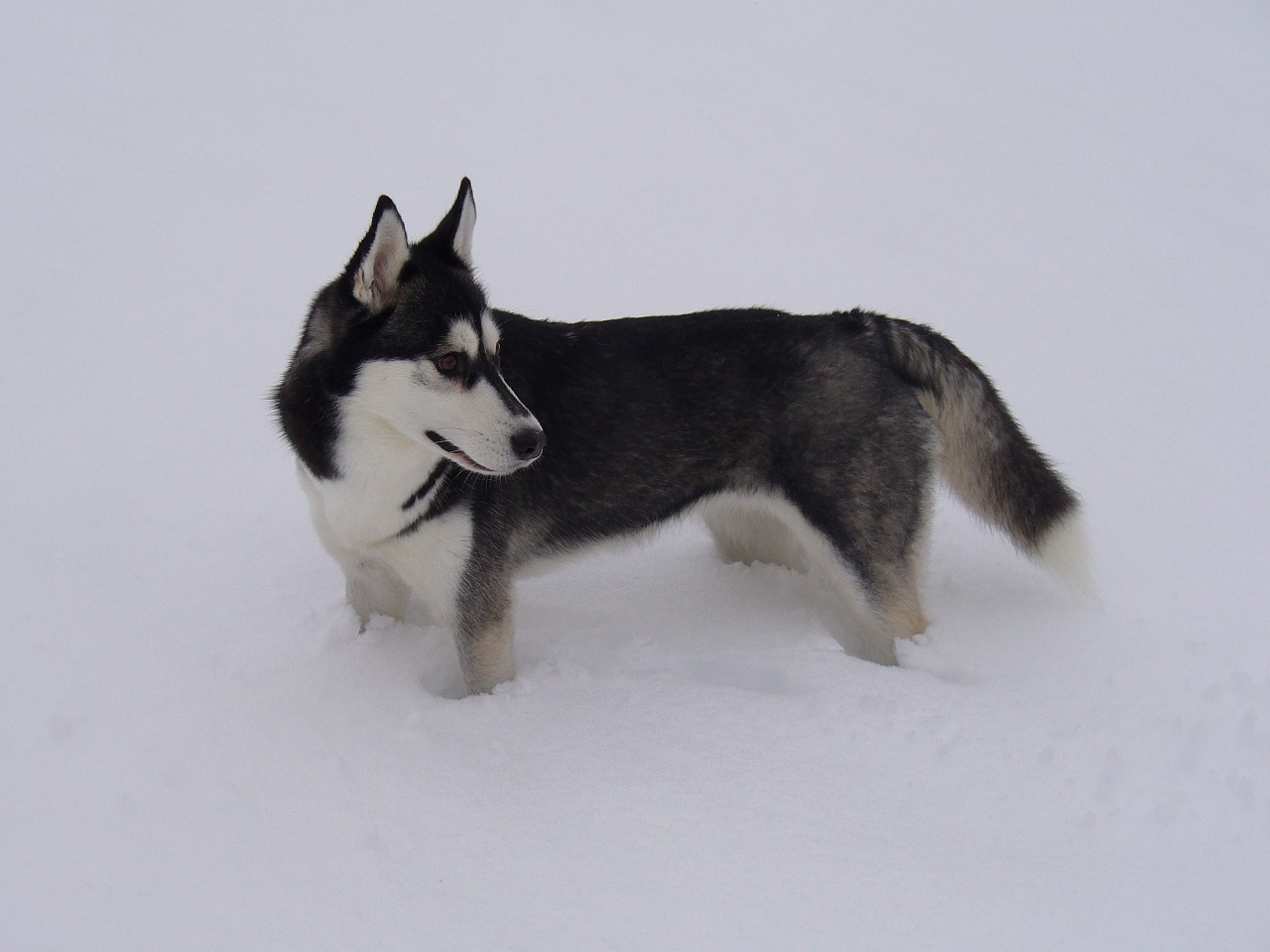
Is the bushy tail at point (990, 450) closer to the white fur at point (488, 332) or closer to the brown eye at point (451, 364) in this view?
the white fur at point (488, 332)

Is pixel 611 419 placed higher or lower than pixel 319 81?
lower

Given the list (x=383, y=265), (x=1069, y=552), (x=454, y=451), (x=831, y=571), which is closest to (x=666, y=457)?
(x=831, y=571)

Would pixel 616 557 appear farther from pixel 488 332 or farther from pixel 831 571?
pixel 488 332

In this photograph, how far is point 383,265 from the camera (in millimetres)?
3287

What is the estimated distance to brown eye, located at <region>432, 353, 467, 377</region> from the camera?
10.8 ft

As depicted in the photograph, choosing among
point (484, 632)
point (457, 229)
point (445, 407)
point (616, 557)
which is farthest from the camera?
point (616, 557)

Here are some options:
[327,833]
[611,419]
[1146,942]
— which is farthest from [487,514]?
[1146,942]

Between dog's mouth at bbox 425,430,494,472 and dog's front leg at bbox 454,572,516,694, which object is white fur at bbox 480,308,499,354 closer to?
dog's mouth at bbox 425,430,494,472

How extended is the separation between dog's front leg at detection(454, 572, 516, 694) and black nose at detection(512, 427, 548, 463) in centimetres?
69

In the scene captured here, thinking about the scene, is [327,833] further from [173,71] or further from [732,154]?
[173,71]

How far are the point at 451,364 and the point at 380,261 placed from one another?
43 centimetres

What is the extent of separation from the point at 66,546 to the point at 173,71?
7098 millimetres

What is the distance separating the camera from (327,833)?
9.90 feet

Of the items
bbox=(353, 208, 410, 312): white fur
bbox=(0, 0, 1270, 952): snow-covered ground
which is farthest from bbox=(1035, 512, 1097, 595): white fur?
bbox=(353, 208, 410, 312): white fur
